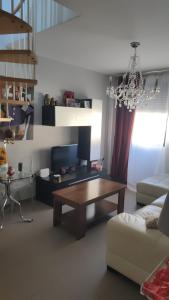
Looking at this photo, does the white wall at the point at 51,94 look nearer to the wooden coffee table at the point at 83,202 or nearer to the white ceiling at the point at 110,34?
the white ceiling at the point at 110,34

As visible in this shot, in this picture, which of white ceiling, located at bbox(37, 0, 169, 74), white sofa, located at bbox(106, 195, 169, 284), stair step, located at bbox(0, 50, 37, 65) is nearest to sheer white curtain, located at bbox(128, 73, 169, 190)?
white ceiling, located at bbox(37, 0, 169, 74)

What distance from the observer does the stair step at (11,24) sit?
1.67 m

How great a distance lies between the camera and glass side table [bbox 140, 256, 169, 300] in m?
0.92

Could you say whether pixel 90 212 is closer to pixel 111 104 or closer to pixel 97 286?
pixel 97 286

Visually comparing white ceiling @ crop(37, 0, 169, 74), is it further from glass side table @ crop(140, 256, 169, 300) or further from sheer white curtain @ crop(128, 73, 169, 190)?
glass side table @ crop(140, 256, 169, 300)

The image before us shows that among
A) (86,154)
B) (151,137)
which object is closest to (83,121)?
(86,154)

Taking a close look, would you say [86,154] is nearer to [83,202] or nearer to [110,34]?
[83,202]

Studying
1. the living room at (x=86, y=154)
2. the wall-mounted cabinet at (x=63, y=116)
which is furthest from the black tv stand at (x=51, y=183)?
the wall-mounted cabinet at (x=63, y=116)

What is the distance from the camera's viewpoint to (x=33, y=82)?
2.53m

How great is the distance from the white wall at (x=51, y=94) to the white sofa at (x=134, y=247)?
7.03 feet

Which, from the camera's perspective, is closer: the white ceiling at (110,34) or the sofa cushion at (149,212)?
the white ceiling at (110,34)

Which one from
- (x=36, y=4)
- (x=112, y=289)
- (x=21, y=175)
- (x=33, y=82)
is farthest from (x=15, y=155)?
(x=112, y=289)

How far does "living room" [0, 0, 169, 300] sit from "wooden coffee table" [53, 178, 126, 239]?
0.05 feet

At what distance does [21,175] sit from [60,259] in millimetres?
1385
